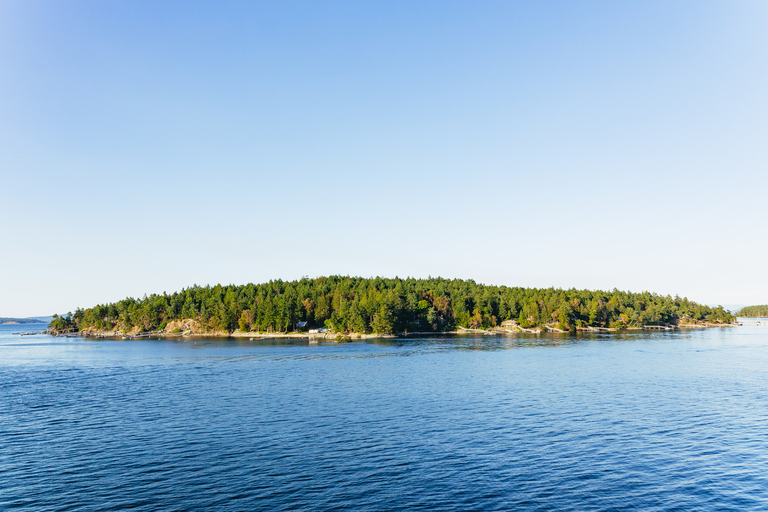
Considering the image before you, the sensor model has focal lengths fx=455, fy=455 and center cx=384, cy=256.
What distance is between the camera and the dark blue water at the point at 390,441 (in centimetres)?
2945

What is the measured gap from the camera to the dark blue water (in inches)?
1160

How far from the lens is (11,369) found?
96.9 metres

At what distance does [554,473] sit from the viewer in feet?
108

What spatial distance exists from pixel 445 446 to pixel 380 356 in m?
79.6

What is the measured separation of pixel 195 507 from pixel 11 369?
97.4m

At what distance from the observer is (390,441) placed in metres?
40.8

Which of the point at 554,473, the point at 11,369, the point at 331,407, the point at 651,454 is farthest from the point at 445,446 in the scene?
the point at 11,369

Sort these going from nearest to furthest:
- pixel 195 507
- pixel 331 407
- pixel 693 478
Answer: pixel 195 507 < pixel 693 478 < pixel 331 407

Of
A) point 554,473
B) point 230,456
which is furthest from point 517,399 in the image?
point 230,456

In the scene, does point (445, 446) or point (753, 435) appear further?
point (753, 435)

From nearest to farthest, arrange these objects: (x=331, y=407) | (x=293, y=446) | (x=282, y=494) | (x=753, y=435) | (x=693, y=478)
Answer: (x=282, y=494) → (x=693, y=478) → (x=293, y=446) → (x=753, y=435) → (x=331, y=407)

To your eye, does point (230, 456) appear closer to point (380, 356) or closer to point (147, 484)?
point (147, 484)

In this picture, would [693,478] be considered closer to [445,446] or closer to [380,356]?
[445,446]

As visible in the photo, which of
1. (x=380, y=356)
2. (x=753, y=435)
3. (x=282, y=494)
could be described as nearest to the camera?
(x=282, y=494)
